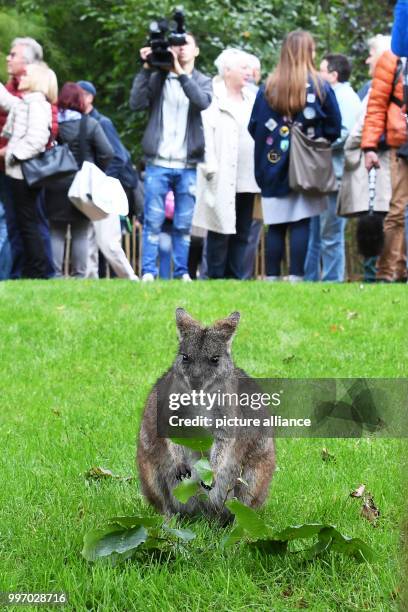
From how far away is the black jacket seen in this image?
5.73 m

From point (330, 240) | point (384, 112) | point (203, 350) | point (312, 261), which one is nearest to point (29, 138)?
point (203, 350)

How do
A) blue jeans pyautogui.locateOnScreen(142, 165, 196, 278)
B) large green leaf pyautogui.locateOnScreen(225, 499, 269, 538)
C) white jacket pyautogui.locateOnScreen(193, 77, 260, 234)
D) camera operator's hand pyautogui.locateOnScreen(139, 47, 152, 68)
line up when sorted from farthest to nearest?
1. white jacket pyautogui.locateOnScreen(193, 77, 260, 234)
2. blue jeans pyautogui.locateOnScreen(142, 165, 196, 278)
3. camera operator's hand pyautogui.locateOnScreen(139, 47, 152, 68)
4. large green leaf pyautogui.locateOnScreen(225, 499, 269, 538)

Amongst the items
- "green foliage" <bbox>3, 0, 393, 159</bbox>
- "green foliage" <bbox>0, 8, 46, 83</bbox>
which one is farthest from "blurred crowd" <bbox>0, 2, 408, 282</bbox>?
"green foliage" <bbox>0, 8, 46, 83</bbox>

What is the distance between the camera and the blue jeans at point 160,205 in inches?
223

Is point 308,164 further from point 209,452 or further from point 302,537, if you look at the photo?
point 302,537

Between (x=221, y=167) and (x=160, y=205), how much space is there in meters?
3.44

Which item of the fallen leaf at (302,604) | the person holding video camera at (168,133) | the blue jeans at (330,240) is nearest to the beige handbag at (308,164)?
the blue jeans at (330,240)

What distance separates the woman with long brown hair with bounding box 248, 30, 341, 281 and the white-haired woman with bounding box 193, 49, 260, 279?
34 centimetres

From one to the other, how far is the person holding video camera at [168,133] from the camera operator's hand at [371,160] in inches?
92.4

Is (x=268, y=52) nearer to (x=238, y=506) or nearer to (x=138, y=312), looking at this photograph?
(x=138, y=312)

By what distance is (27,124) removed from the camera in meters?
6.21

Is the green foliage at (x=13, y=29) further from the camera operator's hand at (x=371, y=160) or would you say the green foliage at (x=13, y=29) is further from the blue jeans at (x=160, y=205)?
the blue jeans at (x=160, y=205)

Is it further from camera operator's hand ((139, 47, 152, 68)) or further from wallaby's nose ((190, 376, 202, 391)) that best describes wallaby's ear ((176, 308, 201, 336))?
camera operator's hand ((139, 47, 152, 68))

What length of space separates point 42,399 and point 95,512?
5.69 feet
